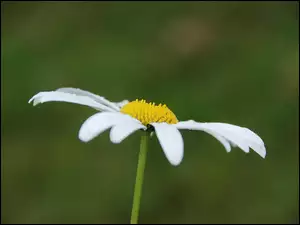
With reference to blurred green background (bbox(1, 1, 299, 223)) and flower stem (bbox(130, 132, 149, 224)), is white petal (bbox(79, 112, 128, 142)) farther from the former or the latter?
blurred green background (bbox(1, 1, 299, 223))

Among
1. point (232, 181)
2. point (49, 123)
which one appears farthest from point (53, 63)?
point (232, 181)

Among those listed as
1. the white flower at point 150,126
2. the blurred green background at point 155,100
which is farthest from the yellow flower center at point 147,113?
the blurred green background at point 155,100

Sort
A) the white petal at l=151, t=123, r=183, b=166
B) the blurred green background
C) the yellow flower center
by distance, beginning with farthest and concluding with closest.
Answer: the blurred green background → the yellow flower center → the white petal at l=151, t=123, r=183, b=166

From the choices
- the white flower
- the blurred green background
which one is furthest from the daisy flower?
A: the blurred green background

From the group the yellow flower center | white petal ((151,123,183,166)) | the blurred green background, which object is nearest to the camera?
white petal ((151,123,183,166))

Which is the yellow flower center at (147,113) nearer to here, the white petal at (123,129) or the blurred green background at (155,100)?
the white petal at (123,129)

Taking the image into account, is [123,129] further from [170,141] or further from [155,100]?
[155,100]
